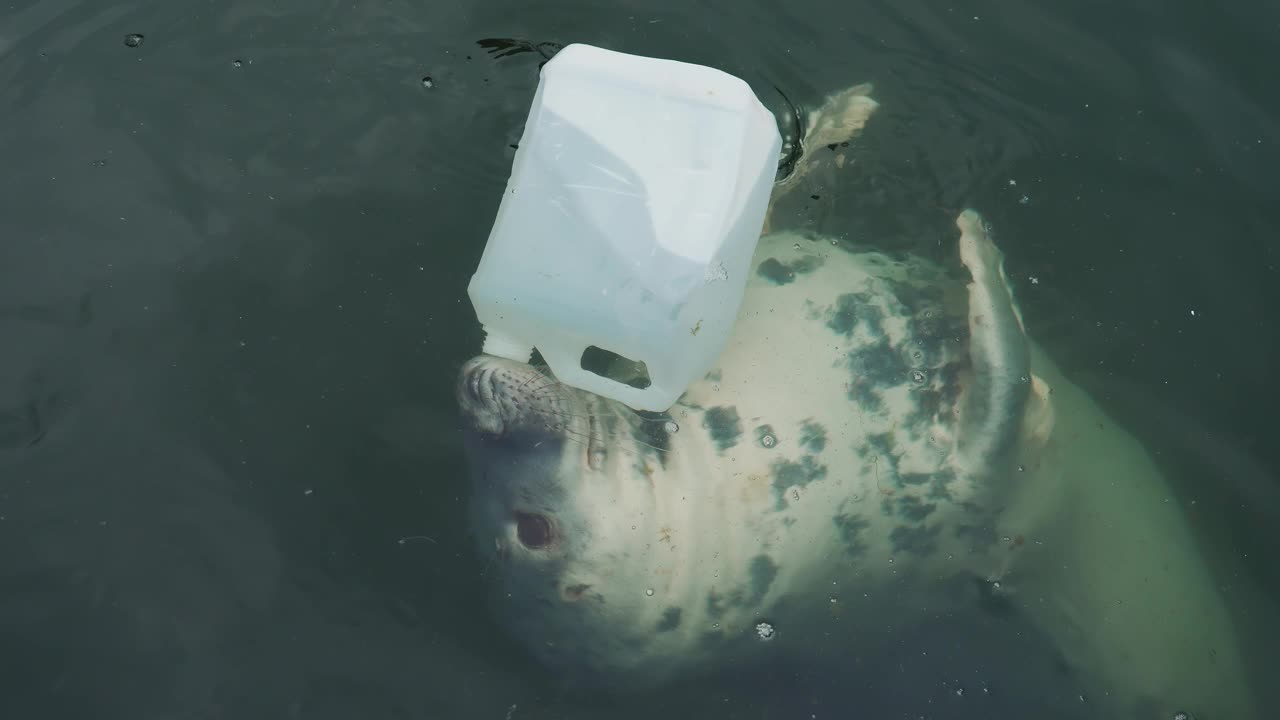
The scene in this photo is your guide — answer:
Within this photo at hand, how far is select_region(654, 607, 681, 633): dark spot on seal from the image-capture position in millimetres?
4008

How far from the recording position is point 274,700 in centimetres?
431

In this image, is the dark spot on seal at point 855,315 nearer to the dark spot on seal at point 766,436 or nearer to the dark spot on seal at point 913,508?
the dark spot on seal at point 766,436

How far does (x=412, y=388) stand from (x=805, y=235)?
2111mm

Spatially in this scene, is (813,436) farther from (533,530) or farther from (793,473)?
(533,530)

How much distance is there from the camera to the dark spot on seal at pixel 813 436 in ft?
13.3

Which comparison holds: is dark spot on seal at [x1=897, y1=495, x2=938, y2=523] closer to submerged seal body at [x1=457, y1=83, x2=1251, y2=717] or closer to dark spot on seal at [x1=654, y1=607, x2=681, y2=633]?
submerged seal body at [x1=457, y1=83, x2=1251, y2=717]

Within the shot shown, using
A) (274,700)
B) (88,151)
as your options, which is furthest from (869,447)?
(88,151)

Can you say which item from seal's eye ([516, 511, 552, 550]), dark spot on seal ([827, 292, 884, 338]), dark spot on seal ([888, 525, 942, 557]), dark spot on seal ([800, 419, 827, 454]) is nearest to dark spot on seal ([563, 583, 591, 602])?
seal's eye ([516, 511, 552, 550])

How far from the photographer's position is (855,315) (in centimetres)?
423

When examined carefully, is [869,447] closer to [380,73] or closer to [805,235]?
[805,235]

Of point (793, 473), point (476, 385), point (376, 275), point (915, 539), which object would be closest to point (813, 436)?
point (793, 473)

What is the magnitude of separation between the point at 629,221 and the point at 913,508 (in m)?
1.76

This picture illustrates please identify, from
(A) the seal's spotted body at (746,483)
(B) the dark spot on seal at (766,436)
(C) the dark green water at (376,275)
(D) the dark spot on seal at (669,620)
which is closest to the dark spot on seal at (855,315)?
(A) the seal's spotted body at (746,483)

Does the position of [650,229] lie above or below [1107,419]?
above
